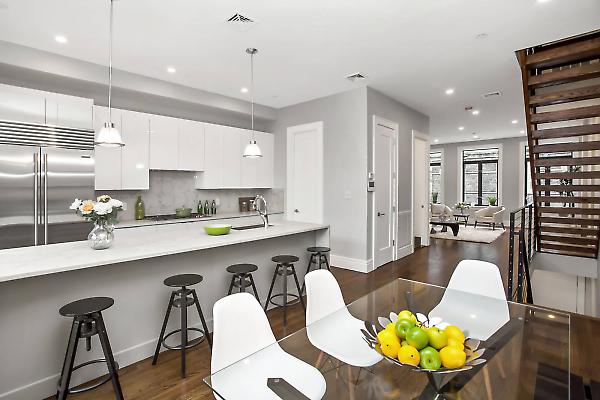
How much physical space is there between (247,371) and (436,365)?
29.7 inches

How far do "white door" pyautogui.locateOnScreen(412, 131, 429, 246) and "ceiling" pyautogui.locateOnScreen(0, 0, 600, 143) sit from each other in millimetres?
2260

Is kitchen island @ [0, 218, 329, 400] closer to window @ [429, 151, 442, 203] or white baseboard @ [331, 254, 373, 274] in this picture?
white baseboard @ [331, 254, 373, 274]

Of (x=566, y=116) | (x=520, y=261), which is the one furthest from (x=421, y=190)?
(x=520, y=261)

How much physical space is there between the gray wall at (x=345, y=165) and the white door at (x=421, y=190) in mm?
2463

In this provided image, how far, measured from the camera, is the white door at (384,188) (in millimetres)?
5102

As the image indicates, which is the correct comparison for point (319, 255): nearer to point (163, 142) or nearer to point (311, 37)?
point (311, 37)

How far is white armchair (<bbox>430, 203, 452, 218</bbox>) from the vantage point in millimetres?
9602

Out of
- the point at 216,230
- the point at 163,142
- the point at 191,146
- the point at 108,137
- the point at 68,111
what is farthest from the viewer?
the point at 191,146

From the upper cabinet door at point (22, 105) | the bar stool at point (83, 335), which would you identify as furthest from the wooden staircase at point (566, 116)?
the upper cabinet door at point (22, 105)

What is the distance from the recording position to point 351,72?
13.8 ft

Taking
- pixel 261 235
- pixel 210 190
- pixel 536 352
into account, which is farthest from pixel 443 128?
pixel 536 352

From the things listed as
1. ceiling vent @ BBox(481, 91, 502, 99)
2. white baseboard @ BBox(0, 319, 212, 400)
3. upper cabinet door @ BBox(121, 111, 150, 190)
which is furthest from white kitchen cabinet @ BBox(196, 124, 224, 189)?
ceiling vent @ BBox(481, 91, 502, 99)

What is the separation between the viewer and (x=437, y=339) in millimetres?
1249

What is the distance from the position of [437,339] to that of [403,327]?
127mm
